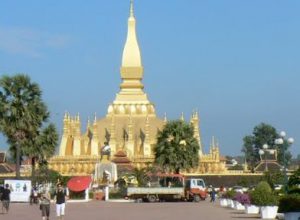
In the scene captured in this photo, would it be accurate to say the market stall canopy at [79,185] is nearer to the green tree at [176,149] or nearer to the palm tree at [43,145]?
the palm tree at [43,145]

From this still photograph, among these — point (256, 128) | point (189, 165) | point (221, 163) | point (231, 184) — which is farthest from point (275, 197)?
point (256, 128)

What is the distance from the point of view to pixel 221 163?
281 ft

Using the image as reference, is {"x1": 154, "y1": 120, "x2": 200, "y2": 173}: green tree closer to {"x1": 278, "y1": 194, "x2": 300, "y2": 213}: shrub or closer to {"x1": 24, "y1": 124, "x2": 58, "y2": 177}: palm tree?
{"x1": 24, "y1": 124, "x2": 58, "y2": 177}: palm tree

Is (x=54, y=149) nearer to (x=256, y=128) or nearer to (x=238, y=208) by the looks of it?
(x=238, y=208)

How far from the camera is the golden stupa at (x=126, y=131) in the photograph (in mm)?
84812

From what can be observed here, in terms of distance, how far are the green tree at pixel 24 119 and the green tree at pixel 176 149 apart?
12091 millimetres

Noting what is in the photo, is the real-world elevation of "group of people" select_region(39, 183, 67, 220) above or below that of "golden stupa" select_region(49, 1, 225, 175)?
below

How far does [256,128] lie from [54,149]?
77.3 m

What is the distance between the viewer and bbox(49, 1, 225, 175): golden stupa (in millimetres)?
84812

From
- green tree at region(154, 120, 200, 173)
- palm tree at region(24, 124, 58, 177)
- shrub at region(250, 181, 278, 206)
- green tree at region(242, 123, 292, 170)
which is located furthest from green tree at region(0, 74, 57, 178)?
green tree at region(242, 123, 292, 170)

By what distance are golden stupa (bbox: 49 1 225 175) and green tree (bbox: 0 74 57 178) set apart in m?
28.8

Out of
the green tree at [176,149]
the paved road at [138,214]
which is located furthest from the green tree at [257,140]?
the paved road at [138,214]

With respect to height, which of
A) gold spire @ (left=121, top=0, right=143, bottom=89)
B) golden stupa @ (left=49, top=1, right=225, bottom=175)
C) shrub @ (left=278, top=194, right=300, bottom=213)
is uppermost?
gold spire @ (left=121, top=0, right=143, bottom=89)

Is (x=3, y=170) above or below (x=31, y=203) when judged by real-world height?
above
